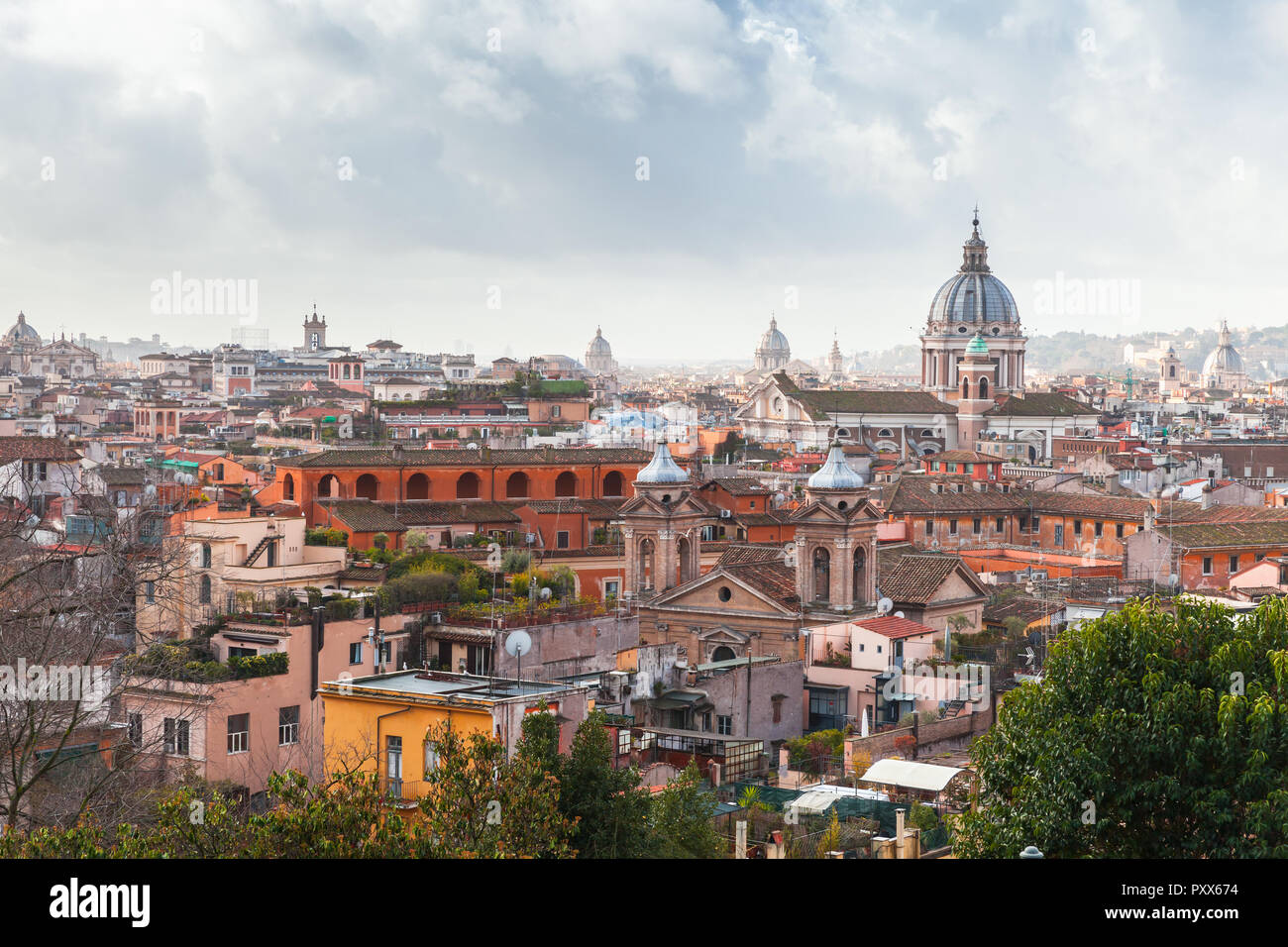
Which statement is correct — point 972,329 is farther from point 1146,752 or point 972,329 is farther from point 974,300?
point 1146,752

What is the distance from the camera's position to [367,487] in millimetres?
33188

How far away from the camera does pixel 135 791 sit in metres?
12.7

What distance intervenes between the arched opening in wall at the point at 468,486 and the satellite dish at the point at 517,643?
14.9 meters

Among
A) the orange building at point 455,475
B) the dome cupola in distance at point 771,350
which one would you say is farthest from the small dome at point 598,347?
the orange building at point 455,475

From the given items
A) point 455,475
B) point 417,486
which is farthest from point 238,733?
point 455,475

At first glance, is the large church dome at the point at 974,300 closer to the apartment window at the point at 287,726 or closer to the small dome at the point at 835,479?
the small dome at the point at 835,479

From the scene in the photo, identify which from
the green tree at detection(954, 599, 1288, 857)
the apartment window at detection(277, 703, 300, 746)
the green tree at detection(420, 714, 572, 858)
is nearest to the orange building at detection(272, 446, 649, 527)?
the apartment window at detection(277, 703, 300, 746)

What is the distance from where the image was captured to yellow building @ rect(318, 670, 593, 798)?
12945 millimetres

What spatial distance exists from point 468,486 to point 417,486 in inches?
40.2

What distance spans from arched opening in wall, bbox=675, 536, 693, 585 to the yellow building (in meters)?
10.6

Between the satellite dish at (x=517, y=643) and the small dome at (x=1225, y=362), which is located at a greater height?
the small dome at (x=1225, y=362)

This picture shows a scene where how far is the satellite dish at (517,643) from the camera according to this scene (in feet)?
60.7
